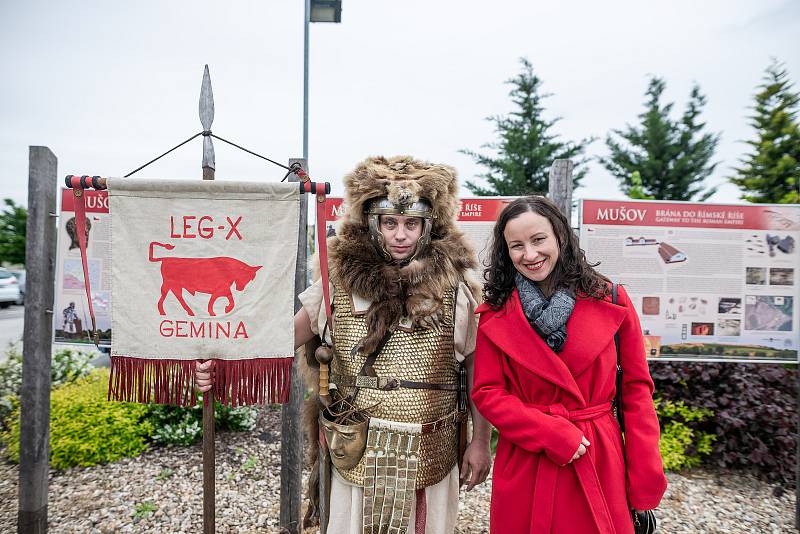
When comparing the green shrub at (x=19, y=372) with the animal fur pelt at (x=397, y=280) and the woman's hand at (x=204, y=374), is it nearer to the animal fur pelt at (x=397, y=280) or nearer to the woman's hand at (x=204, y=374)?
the woman's hand at (x=204, y=374)

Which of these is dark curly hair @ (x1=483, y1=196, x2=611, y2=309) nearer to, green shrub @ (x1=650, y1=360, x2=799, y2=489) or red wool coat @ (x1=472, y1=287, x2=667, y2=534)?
red wool coat @ (x1=472, y1=287, x2=667, y2=534)

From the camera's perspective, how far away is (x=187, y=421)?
4.39 m

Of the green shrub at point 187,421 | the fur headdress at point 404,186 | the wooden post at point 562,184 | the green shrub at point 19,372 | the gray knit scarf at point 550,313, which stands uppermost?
the wooden post at point 562,184

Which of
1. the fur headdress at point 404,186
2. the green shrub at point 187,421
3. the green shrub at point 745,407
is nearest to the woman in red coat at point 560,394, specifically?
the fur headdress at point 404,186

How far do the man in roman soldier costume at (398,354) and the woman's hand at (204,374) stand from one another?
1 centimetres

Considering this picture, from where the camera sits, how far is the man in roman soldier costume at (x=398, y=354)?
2002 millimetres

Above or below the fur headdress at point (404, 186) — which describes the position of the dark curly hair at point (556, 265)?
below

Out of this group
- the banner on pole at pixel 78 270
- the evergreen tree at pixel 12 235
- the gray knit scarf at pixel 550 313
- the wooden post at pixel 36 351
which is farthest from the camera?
the evergreen tree at pixel 12 235

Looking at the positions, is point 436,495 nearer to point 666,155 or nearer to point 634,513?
point 634,513

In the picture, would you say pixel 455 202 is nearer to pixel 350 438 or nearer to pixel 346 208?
pixel 346 208

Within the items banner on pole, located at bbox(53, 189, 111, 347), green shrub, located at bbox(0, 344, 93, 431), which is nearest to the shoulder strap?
banner on pole, located at bbox(53, 189, 111, 347)

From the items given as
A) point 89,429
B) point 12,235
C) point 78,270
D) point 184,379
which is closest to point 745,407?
point 184,379

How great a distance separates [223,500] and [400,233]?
110 inches

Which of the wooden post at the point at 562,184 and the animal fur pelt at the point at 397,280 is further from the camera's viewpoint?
the wooden post at the point at 562,184
